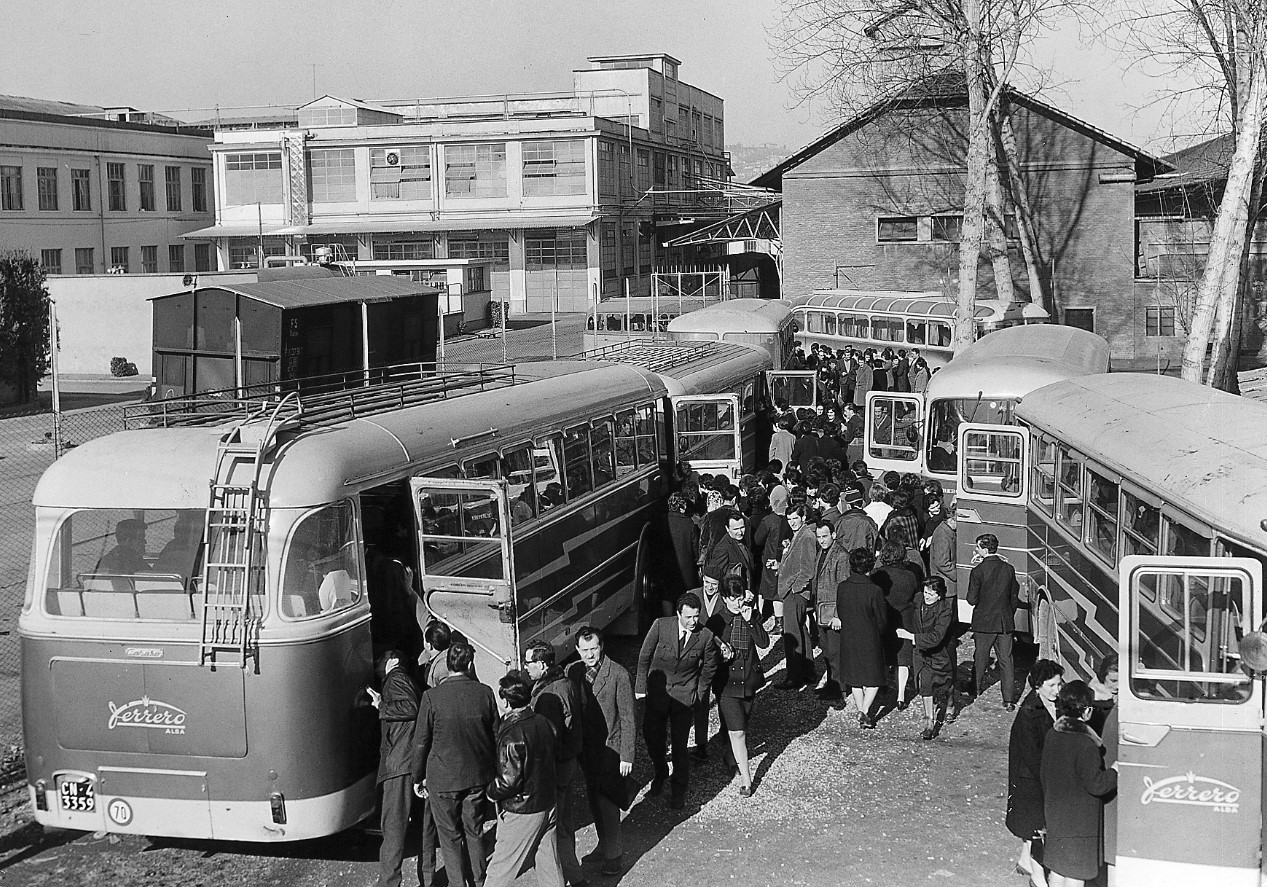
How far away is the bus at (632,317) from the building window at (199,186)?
27.8 m

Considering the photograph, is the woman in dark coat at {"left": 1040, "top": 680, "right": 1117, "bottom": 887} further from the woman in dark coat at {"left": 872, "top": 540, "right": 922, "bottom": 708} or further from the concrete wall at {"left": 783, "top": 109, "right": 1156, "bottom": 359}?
the concrete wall at {"left": 783, "top": 109, "right": 1156, "bottom": 359}

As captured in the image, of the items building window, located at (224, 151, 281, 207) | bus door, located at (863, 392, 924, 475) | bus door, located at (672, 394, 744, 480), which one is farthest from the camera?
building window, located at (224, 151, 281, 207)

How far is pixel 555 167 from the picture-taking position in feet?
183

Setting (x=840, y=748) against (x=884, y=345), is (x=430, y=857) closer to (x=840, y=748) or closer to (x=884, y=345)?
(x=840, y=748)

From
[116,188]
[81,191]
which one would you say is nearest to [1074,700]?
[81,191]

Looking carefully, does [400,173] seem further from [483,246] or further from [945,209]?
[945,209]

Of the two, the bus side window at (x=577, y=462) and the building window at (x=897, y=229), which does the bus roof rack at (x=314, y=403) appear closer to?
the bus side window at (x=577, y=462)

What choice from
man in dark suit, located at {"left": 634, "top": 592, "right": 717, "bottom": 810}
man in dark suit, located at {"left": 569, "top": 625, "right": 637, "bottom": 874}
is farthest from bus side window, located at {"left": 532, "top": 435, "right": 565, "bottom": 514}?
man in dark suit, located at {"left": 569, "top": 625, "right": 637, "bottom": 874}

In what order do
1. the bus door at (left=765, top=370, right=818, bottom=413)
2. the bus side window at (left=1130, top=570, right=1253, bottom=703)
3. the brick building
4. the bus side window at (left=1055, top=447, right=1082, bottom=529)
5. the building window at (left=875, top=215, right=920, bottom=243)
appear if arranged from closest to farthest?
the bus side window at (left=1130, top=570, right=1253, bottom=703) < the bus side window at (left=1055, top=447, right=1082, bottom=529) < the bus door at (left=765, top=370, right=818, bottom=413) < the brick building < the building window at (left=875, top=215, right=920, bottom=243)

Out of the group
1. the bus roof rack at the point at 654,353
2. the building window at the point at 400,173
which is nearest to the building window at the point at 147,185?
the building window at the point at 400,173

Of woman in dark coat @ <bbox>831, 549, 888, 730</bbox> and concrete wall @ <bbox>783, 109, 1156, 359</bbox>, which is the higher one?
concrete wall @ <bbox>783, 109, 1156, 359</bbox>

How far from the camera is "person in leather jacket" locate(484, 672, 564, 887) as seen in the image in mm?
7527

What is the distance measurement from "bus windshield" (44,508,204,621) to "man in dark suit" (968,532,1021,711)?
249 inches

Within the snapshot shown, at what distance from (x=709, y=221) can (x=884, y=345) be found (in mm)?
29394
